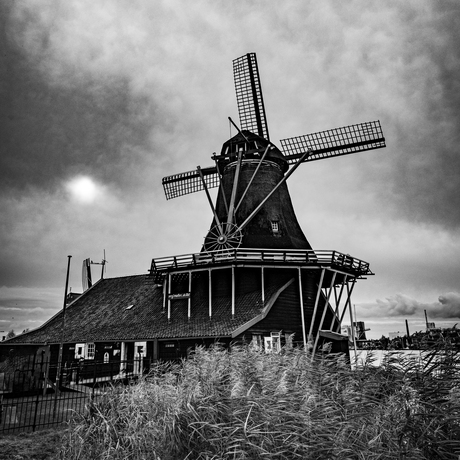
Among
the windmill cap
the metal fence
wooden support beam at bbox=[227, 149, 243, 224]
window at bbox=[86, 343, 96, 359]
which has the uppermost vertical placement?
the windmill cap

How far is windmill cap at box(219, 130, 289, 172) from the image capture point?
26938 millimetres

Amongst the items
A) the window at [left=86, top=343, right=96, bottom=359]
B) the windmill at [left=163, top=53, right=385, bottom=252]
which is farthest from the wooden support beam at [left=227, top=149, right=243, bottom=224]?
the window at [left=86, top=343, right=96, bottom=359]

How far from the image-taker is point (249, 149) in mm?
27359

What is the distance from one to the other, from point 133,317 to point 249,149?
1395 centimetres

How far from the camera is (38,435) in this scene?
9.56 metres

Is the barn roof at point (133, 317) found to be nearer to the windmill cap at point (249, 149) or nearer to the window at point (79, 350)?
the window at point (79, 350)

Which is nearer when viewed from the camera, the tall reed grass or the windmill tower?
the tall reed grass

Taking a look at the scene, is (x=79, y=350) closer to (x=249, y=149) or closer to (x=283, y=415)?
(x=249, y=149)

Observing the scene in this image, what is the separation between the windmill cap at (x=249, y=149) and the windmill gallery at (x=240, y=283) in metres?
0.07

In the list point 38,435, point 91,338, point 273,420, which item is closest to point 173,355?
point 91,338

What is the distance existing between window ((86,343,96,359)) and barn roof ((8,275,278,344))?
0.61m

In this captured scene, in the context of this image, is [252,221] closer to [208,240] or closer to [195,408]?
[208,240]

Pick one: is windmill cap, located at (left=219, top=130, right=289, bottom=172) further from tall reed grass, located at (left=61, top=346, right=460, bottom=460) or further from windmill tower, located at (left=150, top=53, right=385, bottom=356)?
tall reed grass, located at (left=61, top=346, right=460, bottom=460)

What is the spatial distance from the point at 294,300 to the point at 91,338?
43.3 feet
